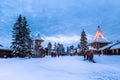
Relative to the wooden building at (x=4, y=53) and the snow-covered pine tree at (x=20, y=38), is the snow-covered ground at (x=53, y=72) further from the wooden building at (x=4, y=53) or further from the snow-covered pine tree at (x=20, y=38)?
the wooden building at (x=4, y=53)

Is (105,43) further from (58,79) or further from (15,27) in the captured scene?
(58,79)

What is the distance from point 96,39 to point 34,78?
6190 cm

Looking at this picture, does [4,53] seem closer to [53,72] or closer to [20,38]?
[20,38]

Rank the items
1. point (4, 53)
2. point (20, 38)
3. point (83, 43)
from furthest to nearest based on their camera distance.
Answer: point (83, 43) < point (4, 53) < point (20, 38)

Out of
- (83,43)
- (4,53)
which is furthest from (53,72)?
(83,43)

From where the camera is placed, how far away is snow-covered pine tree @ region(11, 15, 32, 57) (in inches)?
1978

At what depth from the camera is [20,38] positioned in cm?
5128

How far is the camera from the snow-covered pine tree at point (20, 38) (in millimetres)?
50237

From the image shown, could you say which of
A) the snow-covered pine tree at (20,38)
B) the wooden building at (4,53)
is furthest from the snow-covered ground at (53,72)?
the wooden building at (4,53)

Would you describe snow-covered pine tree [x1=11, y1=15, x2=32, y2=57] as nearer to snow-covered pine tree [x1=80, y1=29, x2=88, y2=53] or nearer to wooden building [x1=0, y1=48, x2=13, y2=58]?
wooden building [x1=0, y1=48, x2=13, y2=58]

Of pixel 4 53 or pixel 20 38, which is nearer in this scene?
pixel 20 38

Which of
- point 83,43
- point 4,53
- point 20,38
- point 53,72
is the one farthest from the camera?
point 83,43

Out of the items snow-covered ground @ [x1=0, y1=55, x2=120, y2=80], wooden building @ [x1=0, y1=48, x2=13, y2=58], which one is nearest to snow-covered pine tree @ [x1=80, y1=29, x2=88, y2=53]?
wooden building @ [x1=0, y1=48, x2=13, y2=58]

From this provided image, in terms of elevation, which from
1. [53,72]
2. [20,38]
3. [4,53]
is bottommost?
[53,72]
